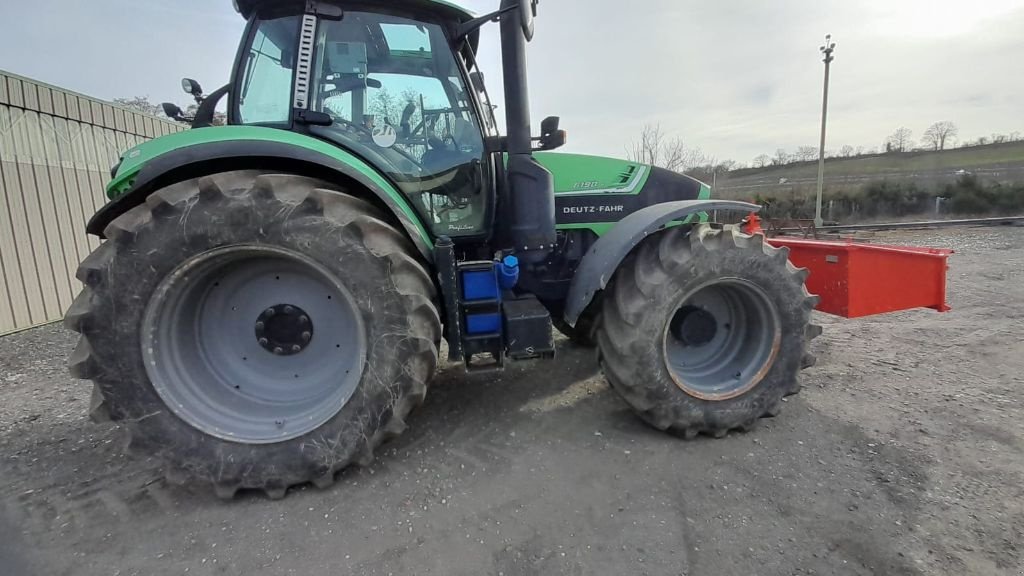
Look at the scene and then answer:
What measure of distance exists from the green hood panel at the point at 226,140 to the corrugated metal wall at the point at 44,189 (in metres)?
4.23

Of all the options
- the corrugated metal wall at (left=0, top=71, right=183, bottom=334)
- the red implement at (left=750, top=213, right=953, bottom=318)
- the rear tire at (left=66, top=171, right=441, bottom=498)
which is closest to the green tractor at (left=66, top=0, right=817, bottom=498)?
the rear tire at (left=66, top=171, right=441, bottom=498)

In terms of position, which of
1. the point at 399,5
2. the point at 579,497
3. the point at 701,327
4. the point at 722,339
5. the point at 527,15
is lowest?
the point at 579,497

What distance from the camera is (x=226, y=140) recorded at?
7.32 ft

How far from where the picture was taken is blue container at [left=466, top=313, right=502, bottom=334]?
104 inches

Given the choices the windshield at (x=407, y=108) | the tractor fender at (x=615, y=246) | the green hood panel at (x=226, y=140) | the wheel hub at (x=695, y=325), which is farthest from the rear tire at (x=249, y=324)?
the wheel hub at (x=695, y=325)

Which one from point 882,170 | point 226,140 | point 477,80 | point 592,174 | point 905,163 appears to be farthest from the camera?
point 905,163

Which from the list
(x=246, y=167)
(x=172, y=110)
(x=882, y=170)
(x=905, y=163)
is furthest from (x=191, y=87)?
(x=905, y=163)

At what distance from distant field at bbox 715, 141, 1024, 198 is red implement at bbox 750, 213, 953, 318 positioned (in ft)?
72.3

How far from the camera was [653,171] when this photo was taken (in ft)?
11.1

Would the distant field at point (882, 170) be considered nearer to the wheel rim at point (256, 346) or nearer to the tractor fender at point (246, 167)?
the tractor fender at point (246, 167)

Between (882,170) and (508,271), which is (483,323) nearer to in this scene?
(508,271)

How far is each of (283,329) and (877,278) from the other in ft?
11.8

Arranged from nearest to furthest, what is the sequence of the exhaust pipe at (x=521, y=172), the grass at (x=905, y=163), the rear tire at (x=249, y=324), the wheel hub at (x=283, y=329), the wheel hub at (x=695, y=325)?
the rear tire at (x=249, y=324) → the wheel hub at (x=283, y=329) → the exhaust pipe at (x=521, y=172) → the wheel hub at (x=695, y=325) → the grass at (x=905, y=163)

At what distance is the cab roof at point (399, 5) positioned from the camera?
100 inches
